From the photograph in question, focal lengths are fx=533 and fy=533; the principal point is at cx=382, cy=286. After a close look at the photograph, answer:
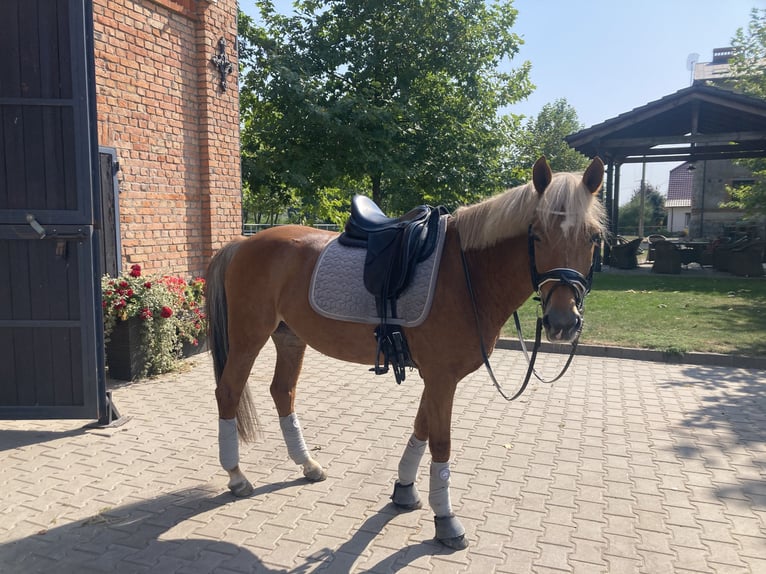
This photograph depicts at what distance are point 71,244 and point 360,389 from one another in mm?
3159

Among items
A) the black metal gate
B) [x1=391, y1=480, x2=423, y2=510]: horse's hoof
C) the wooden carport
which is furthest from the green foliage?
the wooden carport

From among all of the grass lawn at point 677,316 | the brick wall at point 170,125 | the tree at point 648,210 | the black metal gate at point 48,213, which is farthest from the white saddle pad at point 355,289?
the tree at point 648,210

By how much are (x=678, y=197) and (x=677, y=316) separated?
52771 millimetres

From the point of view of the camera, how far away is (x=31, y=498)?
11.3ft

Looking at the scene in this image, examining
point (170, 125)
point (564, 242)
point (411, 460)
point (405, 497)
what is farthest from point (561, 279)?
point (170, 125)

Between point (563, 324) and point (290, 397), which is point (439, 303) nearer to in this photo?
point (563, 324)

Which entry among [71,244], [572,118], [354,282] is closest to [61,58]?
[71,244]

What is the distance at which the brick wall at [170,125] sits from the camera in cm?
638

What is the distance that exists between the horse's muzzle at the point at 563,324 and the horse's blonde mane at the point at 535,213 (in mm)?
368

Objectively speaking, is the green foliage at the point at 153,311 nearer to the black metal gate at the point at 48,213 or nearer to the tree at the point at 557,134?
the black metal gate at the point at 48,213

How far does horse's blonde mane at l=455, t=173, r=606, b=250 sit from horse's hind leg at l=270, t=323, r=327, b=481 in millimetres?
1562

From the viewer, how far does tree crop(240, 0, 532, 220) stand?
36.1 feet

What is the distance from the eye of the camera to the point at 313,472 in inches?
147

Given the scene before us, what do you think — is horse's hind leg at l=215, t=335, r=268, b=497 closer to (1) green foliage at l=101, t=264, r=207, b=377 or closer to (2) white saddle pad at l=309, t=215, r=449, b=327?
(2) white saddle pad at l=309, t=215, r=449, b=327
